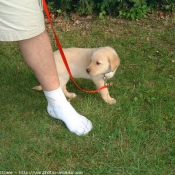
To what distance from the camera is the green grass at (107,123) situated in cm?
272

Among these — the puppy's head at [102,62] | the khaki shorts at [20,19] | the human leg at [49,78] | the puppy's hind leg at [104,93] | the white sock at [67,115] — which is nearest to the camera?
the khaki shorts at [20,19]

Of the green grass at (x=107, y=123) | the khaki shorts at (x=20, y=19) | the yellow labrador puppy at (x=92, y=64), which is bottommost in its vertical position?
the green grass at (x=107, y=123)

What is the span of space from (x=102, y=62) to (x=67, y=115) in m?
0.60

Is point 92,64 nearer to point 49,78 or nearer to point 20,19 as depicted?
point 49,78

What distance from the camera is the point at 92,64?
3.12 m

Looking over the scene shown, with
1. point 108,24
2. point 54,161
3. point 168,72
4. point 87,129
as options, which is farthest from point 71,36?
point 54,161

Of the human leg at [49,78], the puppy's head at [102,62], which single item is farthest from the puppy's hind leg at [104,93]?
the human leg at [49,78]

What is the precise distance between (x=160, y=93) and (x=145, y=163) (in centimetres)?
99

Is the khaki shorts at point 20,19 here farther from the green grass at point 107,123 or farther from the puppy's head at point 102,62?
the green grass at point 107,123

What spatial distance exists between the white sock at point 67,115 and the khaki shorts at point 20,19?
2.07 ft

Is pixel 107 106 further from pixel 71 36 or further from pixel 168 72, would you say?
pixel 71 36

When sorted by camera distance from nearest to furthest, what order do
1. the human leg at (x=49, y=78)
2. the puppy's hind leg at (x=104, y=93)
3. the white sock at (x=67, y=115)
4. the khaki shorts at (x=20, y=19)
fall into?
the khaki shorts at (x=20, y=19) < the human leg at (x=49, y=78) < the white sock at (x=67, y=115) < the puppy's hind leg at (x=104, y=93)

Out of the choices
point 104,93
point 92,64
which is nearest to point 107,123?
point 104,93

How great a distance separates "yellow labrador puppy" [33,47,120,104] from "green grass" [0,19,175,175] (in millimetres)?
263
